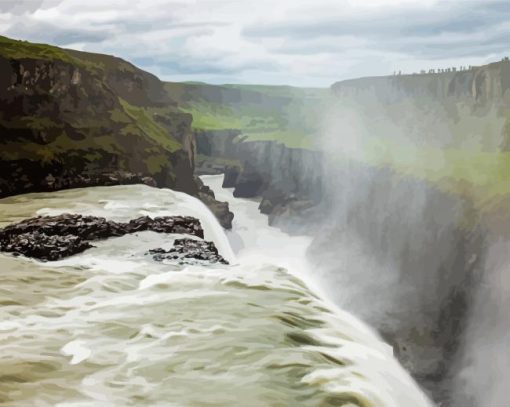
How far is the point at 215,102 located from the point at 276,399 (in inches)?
3231

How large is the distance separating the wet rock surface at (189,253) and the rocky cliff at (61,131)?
33.4ft

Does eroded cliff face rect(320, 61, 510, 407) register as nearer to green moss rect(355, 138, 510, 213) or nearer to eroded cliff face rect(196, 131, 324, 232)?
green moss rect(355, 138, 510, 213)

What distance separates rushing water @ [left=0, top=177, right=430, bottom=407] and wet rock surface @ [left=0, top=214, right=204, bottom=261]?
406mm

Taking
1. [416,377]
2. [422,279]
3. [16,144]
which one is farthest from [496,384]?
[16,144]

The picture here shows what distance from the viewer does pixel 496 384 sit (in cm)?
1600

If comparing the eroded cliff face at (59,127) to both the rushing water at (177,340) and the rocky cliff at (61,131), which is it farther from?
the rushing water at (177,340)

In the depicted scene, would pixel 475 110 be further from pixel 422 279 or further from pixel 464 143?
pixel 422 279

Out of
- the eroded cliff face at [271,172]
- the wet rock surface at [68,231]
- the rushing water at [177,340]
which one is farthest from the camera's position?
the eroded cliff face at [271,172]

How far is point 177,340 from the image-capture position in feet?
25.6

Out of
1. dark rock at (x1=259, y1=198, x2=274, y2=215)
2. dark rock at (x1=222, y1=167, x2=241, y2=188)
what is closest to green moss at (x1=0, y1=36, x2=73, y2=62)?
dark rock at (x1=259, y1=198, x2=274, y2=215)

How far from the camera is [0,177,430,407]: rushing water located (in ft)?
21.0

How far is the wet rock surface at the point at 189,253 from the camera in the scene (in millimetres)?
11609

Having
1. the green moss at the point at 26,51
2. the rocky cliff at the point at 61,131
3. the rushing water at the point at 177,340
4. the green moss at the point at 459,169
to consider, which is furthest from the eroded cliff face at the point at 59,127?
the green moss at the point at 459,169

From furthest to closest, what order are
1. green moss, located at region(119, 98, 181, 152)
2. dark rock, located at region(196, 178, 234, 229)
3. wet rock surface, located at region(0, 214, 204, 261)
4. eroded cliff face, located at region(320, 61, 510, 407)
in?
1. dark rock, located at region(196, 178, 234, 229)
2. green moss, located at region(119, 98, 181, 152)
3. eroded cliff face, located at region(320, 61, 510, 407)
4. wet rock surface, located at region(0, 214, 204, 261)
